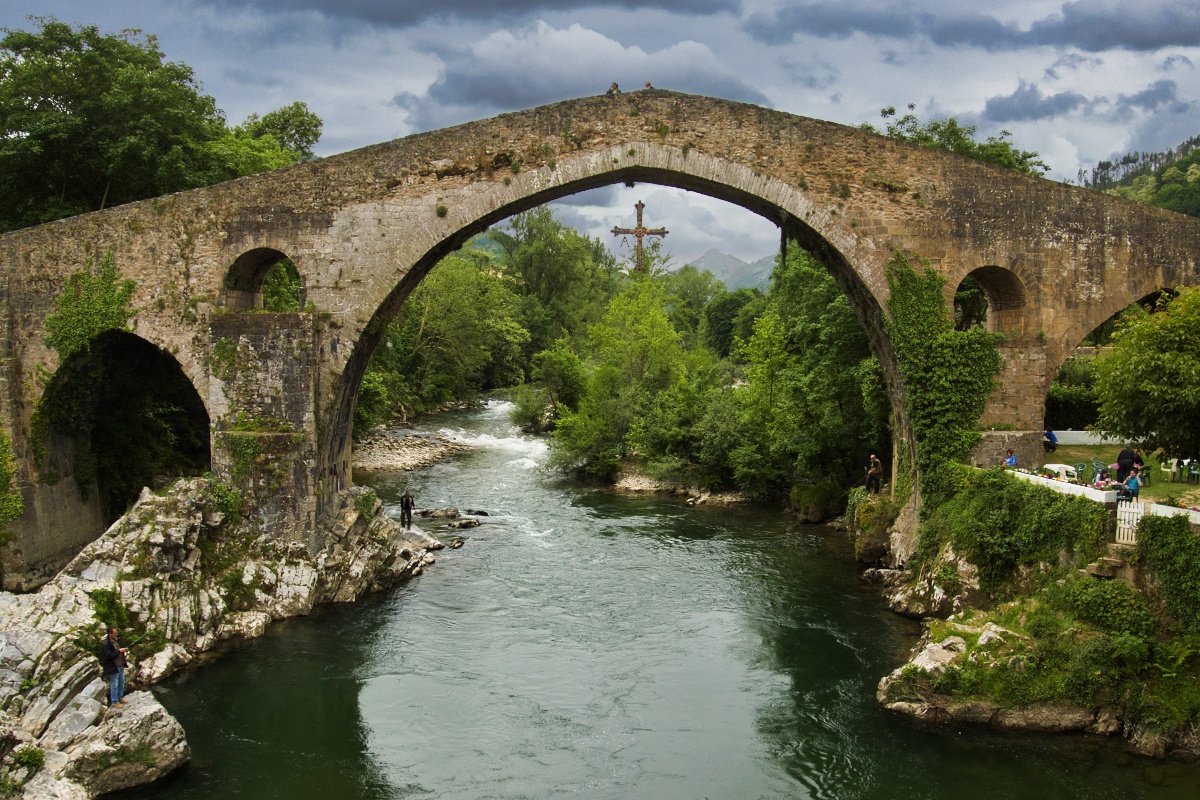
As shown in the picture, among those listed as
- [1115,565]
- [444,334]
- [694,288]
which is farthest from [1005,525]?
[694,288]

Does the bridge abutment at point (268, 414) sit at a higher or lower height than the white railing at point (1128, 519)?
Result: higher

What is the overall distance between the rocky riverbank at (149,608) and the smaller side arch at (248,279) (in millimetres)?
3177

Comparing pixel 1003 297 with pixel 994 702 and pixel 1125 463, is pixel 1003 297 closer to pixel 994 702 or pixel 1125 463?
pixel 1125 463

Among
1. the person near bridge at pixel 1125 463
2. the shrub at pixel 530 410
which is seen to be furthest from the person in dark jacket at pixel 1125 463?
the shrub at pixel 530 410

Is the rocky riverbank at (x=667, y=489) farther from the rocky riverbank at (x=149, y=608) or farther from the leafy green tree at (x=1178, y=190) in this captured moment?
the leafy green tree at (x=1178, y=190)

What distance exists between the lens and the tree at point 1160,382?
10.3 metres

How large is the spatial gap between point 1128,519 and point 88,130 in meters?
18.9

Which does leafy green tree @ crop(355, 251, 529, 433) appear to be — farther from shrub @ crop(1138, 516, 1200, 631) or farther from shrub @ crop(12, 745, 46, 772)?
shrub @ crop(1138, 516, 1200, 631)

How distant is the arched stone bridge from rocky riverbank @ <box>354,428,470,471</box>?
1211 centimetres

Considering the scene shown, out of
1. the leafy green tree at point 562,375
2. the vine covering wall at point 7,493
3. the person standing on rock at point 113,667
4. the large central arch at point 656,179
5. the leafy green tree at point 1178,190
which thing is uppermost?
the leafy green tree at point 1178,190

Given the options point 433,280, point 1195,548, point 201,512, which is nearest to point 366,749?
point 201,512

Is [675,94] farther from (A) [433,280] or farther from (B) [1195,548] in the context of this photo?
(A) [433,280]

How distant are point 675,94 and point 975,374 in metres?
6.63

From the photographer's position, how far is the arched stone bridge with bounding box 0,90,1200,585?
15273 mm
